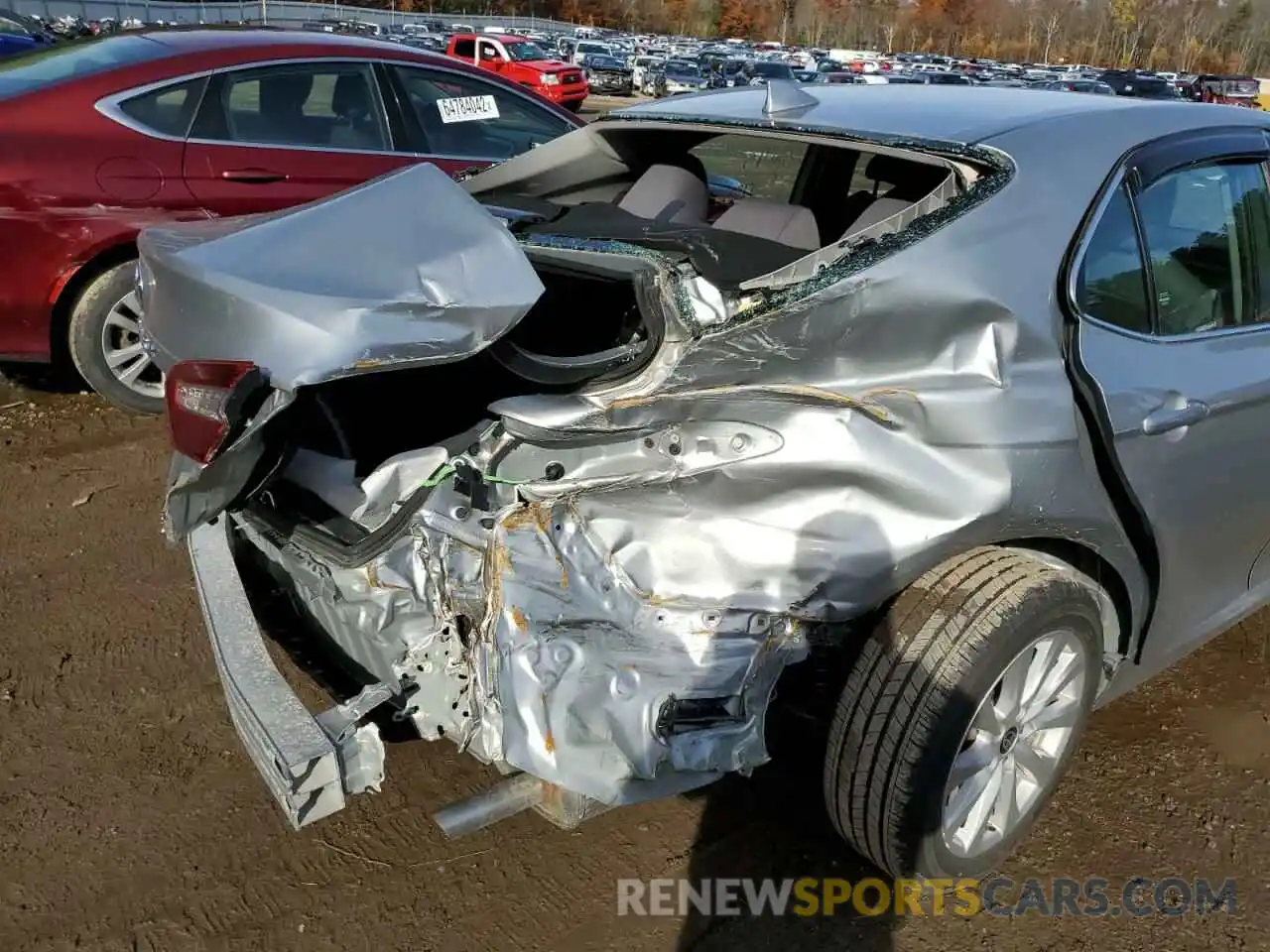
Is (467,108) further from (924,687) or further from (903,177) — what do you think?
(924,687)

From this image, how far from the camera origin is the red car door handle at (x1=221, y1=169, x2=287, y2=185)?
484 cm

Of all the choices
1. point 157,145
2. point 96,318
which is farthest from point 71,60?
point 96,318

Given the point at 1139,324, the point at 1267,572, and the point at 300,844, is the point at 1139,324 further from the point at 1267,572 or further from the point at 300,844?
the point at 300,844

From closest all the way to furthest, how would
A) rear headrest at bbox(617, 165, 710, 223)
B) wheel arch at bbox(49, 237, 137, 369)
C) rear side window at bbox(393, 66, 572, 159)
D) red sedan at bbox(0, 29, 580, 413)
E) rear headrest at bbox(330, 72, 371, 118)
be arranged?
rear headrest at bbox(617, 165, 710, 223), red sedan at bbox(0, 29, 580, 413), wheel arch at bbox(49, 237, 137, 369), rear headrest at bbox(330, 72, 371, 118), rear side window at bbox(393, 66, 572, 159)

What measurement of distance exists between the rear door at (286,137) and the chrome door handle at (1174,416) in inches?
158

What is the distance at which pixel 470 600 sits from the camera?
2.05 meters

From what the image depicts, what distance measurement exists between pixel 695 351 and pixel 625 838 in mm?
1286

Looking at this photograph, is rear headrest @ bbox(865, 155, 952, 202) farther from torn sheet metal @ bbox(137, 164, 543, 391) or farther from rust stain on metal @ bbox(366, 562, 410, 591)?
rust stain on metal @ bbox(366, 562, 410, 591)

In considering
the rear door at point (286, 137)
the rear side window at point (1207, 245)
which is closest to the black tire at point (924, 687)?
the rear side window at point (1207, 245)

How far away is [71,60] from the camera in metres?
4.83

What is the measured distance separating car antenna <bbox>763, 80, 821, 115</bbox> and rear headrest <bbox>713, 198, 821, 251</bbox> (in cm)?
28

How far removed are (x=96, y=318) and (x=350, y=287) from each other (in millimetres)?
3204

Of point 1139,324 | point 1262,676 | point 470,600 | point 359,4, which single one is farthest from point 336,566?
point 359,4

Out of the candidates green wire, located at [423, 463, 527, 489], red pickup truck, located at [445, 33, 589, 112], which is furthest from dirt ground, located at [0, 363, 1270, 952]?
red pickup truck, located at [445, 33, 589, 112]
